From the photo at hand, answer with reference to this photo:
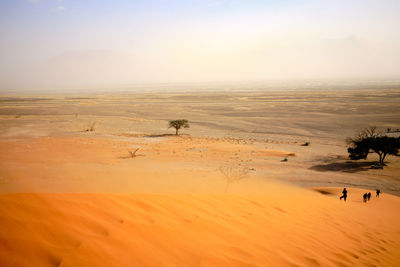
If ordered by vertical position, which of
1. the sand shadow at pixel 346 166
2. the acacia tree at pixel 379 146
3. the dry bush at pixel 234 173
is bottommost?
the sand shadow at pixel 346 166

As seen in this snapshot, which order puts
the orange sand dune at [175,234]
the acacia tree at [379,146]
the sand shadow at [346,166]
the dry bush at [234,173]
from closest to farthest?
the orange sand dune at [175,234], the dry bush at [234,173], the sand shadow at [346,166], the acacia tree at [379,146]

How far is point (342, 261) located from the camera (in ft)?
13.9

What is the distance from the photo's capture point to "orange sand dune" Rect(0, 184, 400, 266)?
8.92 feet

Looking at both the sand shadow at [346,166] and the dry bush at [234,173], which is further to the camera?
the sand shadow at [346,166]

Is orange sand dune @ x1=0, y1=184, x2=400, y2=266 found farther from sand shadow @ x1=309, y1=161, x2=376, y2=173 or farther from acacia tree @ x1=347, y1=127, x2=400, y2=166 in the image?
acacia tree @ x1=347, y1=127, x2=400, y2=166

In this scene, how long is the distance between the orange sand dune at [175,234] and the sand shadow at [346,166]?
11.3 meters

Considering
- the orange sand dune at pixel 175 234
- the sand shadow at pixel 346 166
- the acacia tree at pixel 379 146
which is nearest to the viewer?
the orange sand dune at pixel 175 234

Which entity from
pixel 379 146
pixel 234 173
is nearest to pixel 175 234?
pixel 234 173

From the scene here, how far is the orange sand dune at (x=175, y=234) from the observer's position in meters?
2.72

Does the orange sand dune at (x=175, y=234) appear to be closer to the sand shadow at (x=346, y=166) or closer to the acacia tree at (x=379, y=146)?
the sand shadow at (x=346, y=166)

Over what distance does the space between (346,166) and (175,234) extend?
18688mm

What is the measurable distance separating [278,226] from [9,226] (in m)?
4.86

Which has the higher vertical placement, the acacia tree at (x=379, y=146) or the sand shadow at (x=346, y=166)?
the acacia tree at (x=379, y=146)

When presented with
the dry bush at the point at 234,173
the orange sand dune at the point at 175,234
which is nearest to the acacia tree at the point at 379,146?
the dry bush at the point at 234,173
